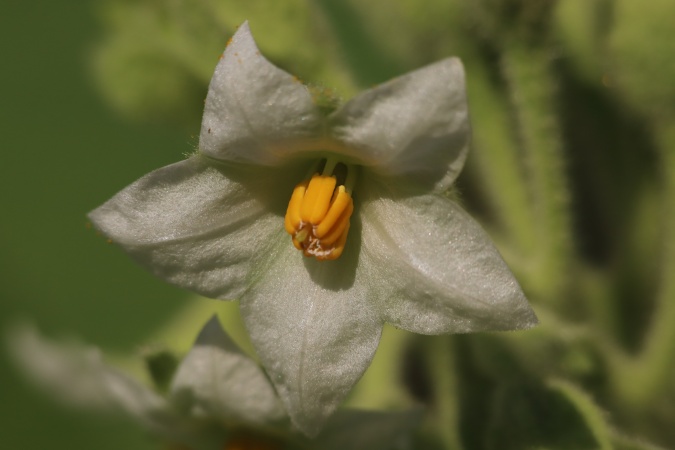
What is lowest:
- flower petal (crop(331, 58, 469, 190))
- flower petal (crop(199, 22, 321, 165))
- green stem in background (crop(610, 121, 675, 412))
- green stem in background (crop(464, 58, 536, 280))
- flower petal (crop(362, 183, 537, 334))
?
green stem in background (crop(610, 121, 675, 412))

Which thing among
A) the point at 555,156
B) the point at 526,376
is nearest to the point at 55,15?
the point at 555,156

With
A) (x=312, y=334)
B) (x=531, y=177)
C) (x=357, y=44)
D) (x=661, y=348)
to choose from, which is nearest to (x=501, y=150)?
(x=531, y=177)

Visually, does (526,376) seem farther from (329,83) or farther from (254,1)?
(254,1)

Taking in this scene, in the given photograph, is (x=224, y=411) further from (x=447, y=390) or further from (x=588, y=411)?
(x=588, y=411)

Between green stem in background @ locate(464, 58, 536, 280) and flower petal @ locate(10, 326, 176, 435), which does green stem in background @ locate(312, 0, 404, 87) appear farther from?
flower petal @ locate(10, 326, 176, 435)

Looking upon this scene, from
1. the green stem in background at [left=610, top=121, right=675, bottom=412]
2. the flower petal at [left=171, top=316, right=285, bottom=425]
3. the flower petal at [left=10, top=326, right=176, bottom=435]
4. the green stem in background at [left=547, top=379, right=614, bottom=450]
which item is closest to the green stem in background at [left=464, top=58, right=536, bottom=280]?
the green stem in background at [left=610, top=121, right=675, bottom=412]

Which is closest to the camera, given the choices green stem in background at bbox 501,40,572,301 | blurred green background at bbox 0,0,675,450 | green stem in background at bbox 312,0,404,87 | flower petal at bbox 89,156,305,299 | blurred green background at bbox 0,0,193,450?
flower petal at bbox 89,156,305,299
